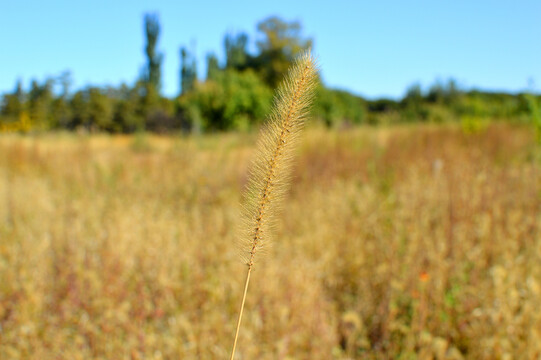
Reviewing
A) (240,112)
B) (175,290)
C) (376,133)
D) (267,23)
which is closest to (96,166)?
(175,290)

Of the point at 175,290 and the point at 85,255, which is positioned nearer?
the point at 175,290

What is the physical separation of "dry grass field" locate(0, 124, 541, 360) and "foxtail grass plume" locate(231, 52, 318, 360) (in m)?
0.88

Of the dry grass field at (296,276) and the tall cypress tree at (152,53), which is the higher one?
the tall cypress tree at (152,53)

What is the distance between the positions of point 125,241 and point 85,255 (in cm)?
23

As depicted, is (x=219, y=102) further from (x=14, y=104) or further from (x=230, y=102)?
(x=14, y=104)

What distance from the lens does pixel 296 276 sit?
213 cm

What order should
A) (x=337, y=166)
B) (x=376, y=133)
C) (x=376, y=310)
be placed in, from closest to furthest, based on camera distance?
(x=376, y=310), (x=337, y=166), (x=376, y=133)

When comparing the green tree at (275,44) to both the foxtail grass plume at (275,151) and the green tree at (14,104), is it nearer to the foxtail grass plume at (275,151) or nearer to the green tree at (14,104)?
the green tree at (14,104)

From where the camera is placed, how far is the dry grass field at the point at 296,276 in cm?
179

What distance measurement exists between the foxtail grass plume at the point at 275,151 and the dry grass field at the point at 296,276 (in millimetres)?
881

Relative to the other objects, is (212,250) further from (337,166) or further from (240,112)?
(240,112)

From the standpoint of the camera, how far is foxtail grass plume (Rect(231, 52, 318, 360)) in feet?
1.77

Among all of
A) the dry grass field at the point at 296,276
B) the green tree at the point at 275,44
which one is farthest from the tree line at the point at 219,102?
the dry grass field at the point at 296,276

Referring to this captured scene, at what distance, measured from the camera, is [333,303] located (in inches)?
85.3
